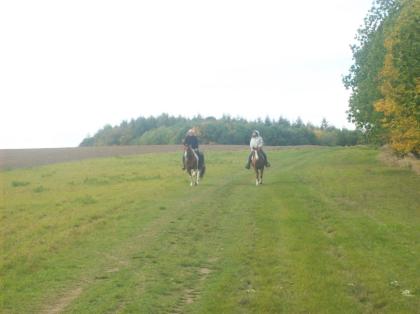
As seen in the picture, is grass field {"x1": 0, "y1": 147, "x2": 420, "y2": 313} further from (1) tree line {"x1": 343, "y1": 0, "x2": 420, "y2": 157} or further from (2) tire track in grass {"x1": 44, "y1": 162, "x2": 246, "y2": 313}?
(1) tree line {"x1": 343, "y1": 0, "x2": 420, "y2": 157}

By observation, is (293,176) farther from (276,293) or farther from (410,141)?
(276,293)

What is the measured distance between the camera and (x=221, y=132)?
438ft

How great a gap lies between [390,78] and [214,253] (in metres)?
22.3

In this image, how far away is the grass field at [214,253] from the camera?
9.17 meters

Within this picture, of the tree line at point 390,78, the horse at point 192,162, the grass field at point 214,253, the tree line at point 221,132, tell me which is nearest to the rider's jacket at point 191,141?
the horse at point 192,162

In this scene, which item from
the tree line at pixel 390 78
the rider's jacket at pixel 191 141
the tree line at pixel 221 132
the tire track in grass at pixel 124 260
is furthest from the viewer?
the tree line at pixel 221 132

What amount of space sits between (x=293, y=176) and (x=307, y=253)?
22.9m

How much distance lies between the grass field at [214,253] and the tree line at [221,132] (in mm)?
91185

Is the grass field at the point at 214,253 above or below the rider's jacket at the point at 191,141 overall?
below

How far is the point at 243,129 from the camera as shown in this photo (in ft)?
447

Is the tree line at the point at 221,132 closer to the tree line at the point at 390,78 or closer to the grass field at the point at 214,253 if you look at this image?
the tree line at the point at 390,78

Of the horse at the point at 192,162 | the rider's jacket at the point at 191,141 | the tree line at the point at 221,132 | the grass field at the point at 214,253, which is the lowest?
the grass field at the point at 214,253

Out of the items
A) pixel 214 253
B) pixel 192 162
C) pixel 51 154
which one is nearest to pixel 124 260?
pixel 214 253

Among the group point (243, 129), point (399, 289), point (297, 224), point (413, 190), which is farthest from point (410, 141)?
point (243, 129)
